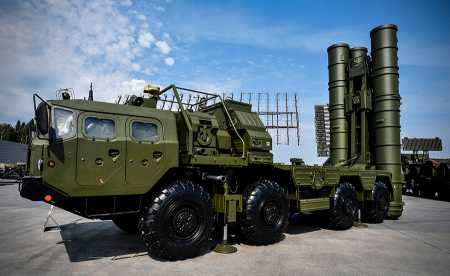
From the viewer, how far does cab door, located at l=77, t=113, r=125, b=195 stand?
5125 mm

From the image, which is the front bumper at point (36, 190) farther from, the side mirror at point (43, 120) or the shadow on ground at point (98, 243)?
the shadow on ground at point (98, 243)

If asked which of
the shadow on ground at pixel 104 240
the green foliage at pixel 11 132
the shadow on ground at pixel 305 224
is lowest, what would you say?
the shadow on ground at pixel 305 224

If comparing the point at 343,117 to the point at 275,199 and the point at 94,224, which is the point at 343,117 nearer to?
the point at 275,199

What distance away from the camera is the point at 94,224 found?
9453 millimetres

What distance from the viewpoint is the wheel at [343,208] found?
894 centimetres

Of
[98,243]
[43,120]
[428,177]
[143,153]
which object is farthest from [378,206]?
[428,177]

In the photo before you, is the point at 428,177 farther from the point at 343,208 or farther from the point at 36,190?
the point at 36,190

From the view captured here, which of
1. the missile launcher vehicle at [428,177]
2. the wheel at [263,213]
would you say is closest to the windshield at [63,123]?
the wheel at [263,213]

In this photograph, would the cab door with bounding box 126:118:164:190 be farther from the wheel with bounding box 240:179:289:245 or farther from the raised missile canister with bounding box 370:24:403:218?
the raised missile canister with bounding box 370:24:403:218

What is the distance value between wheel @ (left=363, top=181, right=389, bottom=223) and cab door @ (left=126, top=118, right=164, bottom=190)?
24.6 feet

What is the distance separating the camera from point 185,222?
19.1ft

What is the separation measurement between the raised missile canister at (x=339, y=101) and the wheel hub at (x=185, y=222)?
8.38 m

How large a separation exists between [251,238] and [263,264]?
4.45 feet

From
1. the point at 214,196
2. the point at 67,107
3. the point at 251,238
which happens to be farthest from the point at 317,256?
the point at 67,107
